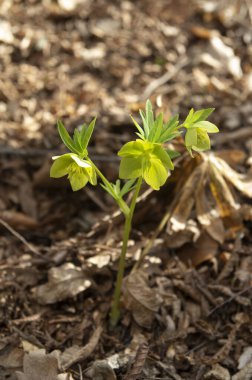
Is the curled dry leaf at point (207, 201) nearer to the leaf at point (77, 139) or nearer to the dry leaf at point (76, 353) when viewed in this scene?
the dry leaf at point (76, 353)

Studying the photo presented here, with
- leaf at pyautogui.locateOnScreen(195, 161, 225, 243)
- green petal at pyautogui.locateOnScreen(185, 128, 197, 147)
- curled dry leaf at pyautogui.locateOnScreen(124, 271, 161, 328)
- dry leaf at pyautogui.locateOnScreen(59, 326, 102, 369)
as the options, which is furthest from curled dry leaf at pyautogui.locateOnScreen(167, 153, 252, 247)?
green petal at pyautogui.locateOnScreen(185, 128, 197, 147)

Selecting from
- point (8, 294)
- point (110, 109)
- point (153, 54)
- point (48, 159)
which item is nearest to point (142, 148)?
point (8, 294)

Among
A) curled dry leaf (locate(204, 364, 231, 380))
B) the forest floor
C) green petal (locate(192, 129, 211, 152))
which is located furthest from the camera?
the forest floor

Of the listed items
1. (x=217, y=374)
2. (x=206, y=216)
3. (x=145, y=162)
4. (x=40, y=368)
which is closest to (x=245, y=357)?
(x=217, y=374)

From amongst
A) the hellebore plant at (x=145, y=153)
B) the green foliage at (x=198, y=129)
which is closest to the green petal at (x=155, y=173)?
the hellebore plant at (x=145, y=153)

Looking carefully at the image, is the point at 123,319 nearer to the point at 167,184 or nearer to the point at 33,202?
the point at 167,184

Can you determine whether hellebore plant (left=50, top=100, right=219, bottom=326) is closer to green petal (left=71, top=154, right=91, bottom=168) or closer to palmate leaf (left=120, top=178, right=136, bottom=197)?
green petal (left=71, top=154, right=91, bottom=168)
